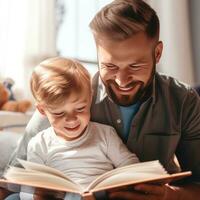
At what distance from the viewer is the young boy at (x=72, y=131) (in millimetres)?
903

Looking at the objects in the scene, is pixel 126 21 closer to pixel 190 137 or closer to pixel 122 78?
pixel 122 78

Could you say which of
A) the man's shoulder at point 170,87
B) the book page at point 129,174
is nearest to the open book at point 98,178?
the book page at point 129,174

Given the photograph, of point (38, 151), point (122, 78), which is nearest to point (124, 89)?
point (122, 78)

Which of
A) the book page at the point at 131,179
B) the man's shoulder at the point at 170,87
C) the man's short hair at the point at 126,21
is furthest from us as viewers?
the man's shoulder at the point at 170,87

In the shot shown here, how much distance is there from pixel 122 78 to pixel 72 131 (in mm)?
160

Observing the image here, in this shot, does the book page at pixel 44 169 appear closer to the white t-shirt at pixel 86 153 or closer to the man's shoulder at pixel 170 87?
the white t-shirt at pixel 86 153

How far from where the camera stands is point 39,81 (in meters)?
0.92

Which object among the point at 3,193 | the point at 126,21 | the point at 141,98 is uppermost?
the point at 126,21

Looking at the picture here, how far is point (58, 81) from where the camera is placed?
35.2 inches

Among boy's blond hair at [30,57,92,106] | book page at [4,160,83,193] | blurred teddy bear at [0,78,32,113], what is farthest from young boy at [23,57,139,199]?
blurred teddy bear at [0,78,32,113]

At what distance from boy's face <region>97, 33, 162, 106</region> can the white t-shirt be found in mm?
97

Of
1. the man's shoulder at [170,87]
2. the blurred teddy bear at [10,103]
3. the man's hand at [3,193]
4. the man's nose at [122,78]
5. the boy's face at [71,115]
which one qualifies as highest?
the man's nose at [122,78]

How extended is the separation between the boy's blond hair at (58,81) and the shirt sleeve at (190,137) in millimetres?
242

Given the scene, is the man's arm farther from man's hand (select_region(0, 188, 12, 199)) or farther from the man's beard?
man's hand (select_region(0, 188, 12, 199))
